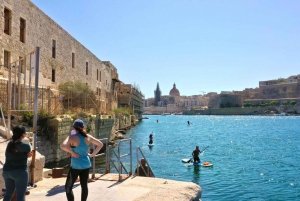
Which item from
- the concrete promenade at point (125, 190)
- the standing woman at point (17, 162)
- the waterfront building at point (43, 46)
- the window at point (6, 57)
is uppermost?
the waterfront building at point (43, 46)

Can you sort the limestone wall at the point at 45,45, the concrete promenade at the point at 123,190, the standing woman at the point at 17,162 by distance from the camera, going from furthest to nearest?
the limestone wall at the point at 45,45
the concrete promenade at the point at 123,190
the standing woman at the point at 17,162

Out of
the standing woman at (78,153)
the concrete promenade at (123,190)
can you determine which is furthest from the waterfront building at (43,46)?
the standing woman at (78,153)

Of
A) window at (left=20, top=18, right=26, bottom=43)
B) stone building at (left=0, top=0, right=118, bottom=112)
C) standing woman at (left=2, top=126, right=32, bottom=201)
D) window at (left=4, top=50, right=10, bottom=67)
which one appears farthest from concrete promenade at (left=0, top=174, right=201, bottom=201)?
window at (left=20, top=18, right=26, bottom=43)

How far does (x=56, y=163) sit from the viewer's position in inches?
534

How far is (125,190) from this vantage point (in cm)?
566

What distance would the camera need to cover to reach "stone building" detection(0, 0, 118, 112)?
15086mm

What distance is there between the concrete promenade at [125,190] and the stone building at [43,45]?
6.26 meters

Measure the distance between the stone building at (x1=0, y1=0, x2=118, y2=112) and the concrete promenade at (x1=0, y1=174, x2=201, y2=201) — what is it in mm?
6257

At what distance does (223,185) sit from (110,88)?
3021 centimetres

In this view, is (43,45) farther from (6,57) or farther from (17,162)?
(17,162)

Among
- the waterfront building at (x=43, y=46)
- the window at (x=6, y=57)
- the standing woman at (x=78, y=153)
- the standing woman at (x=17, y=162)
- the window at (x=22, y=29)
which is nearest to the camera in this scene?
the standing woman at (x=17, y=162)

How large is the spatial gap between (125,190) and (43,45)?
15.6m

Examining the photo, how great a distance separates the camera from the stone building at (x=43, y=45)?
49.5ft

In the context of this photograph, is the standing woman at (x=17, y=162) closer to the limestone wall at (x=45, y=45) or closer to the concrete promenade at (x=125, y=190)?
the concrete promenade at (x=125, y=190)
